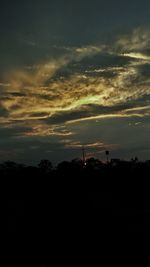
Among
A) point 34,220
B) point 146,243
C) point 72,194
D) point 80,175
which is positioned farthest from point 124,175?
point 146,243

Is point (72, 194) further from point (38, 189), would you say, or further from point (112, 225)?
point (112, 225)

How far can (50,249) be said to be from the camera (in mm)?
24703

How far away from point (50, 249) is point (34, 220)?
641 centimetres

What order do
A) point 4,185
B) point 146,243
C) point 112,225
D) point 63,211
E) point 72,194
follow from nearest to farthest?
point 146,243, point 112,225, point 63,211, point 72,194, point 4,185

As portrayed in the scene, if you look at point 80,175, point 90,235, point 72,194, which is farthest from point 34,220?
point 80,175

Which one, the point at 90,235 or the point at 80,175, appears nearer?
the point at 90,235

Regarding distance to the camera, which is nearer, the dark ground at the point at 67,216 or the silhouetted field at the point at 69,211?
the dark ground at the point at 67,216

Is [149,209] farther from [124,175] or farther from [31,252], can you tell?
[124,175]

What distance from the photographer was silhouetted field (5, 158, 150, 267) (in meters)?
26.0

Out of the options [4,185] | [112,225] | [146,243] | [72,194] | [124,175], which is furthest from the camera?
[124,175]

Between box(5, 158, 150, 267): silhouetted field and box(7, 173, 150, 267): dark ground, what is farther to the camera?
box(5, 158, 150, 267): silhouetted field

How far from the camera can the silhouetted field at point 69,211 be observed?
2597 cm

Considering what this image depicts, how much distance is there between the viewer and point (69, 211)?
110 feet

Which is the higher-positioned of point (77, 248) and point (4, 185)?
point (4, 185)
